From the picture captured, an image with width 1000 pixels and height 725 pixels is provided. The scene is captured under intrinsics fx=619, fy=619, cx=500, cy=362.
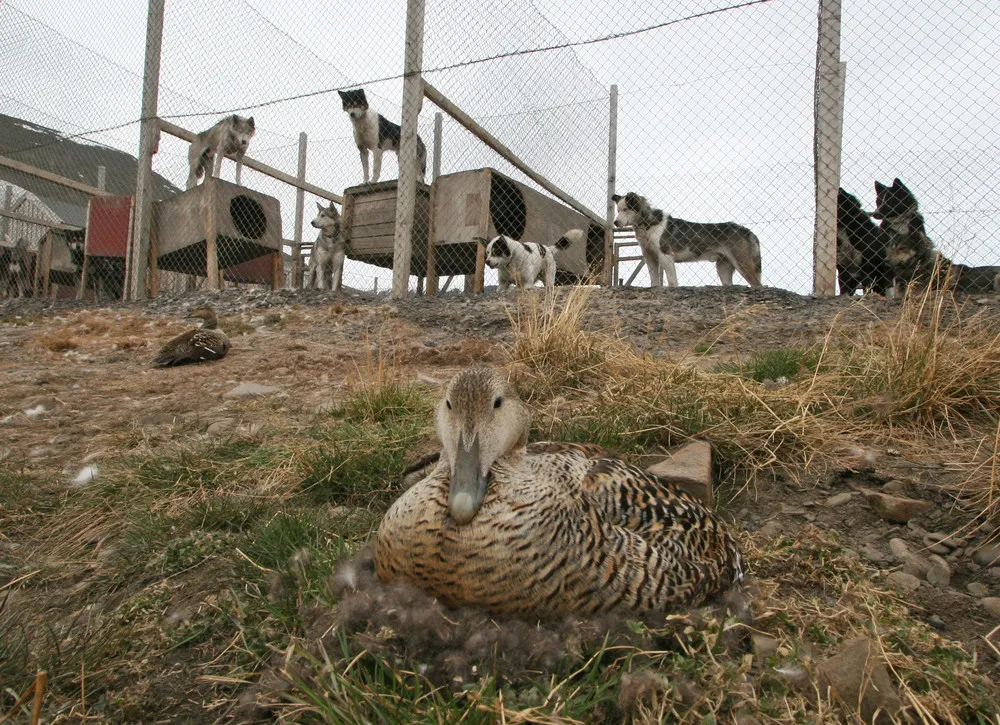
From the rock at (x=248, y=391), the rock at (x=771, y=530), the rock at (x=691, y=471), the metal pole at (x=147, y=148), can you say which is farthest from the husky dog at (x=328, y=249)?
the rock at (x=771, y=530)

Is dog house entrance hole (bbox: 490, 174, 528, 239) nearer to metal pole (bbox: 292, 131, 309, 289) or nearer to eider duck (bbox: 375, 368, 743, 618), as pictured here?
metal pole (bbox: 292, 131, 309, 289)

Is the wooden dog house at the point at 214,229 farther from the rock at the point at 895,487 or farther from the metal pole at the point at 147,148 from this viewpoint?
the rock at the point at 895,487

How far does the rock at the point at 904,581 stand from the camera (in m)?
1.90

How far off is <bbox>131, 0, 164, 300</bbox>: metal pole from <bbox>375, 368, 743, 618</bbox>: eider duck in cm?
902

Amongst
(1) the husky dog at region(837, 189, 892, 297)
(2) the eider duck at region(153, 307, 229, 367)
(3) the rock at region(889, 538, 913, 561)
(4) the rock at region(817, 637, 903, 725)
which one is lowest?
(4) the rock at region(817, 637, 903, 725)

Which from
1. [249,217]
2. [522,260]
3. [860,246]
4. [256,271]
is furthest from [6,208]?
[860,246]

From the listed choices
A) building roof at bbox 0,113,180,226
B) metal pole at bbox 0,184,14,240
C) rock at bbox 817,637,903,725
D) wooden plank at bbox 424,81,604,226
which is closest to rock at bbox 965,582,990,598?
rock at bbox 817,637,903,725

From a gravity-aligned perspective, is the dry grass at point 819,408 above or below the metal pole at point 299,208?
below

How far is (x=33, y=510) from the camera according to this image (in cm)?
244

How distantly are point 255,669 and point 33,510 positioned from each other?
60.3 inches

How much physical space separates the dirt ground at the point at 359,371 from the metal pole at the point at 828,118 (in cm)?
79

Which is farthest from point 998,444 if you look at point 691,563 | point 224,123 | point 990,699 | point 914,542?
point 224,123

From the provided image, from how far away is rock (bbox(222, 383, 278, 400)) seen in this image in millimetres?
4020

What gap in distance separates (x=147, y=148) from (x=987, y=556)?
9.96 metres
